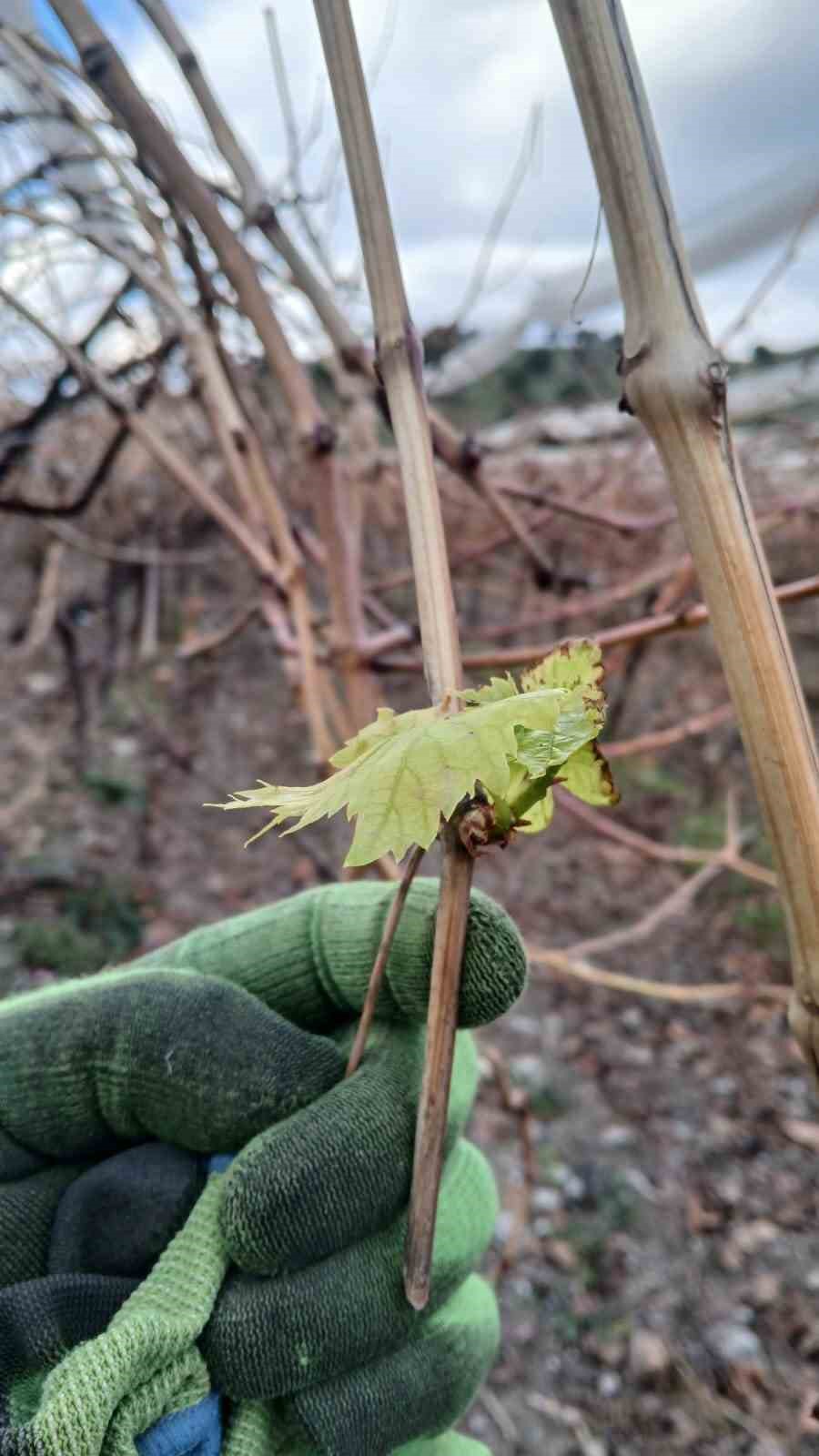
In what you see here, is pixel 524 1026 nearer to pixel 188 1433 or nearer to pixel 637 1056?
pixel 637 1056

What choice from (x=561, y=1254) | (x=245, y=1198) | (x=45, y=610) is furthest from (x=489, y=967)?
(x=45, y=610)

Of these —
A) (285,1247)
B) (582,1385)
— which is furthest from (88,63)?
(582,1385)

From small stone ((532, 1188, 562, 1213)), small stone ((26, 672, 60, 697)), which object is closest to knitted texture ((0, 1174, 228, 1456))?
small stone ((532, 1188, 562, 1213))

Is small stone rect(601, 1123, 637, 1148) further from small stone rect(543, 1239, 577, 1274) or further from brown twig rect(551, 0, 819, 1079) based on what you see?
brown twig rect(551, 0, 819, 1079)

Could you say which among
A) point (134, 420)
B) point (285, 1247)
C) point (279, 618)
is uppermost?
point (134, 420)

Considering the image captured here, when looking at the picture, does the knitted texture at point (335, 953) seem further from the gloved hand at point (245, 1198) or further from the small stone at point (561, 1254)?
the small stone at point (561, 1254)

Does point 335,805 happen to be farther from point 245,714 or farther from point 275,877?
point 245,714
